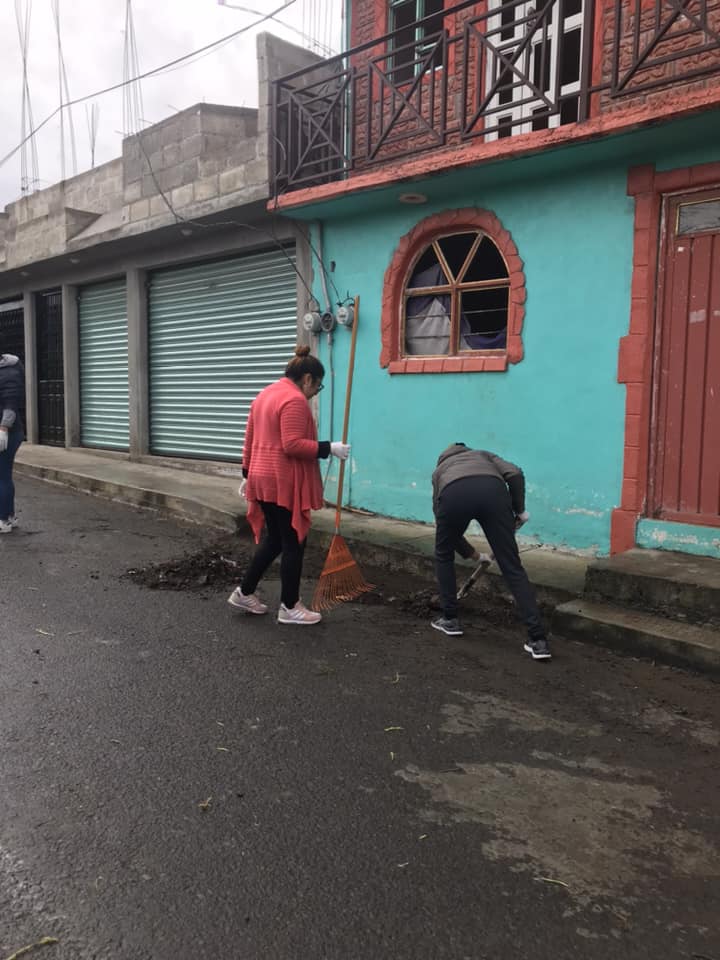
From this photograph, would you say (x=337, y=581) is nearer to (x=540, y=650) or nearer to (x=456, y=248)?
(x=540, y=650)

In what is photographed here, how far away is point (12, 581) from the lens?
18.9ft

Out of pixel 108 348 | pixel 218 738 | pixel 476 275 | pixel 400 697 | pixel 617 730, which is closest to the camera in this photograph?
pixel 218 738

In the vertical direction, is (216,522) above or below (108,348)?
below

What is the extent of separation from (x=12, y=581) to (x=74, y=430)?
9.39 metres

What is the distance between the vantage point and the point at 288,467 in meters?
4.79

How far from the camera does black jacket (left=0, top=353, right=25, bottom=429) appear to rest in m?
7.36

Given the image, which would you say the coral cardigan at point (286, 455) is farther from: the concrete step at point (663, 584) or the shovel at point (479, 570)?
the concrete step at point (663, 584)

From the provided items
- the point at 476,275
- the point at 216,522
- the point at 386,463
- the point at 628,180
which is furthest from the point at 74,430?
the point at 628,180

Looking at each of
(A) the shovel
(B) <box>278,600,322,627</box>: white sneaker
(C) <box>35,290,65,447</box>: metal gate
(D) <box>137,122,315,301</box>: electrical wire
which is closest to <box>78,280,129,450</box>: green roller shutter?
(C) <box>35,290,65,447</box>: metal gate

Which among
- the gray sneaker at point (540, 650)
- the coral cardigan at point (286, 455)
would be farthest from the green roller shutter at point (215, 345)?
the gray sneaker at point (540, 650)

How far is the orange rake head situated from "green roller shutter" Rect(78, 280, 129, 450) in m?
8.61

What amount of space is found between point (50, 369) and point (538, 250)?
464 inches

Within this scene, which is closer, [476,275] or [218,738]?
[218,738]

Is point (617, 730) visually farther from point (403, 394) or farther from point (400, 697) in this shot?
point (403, 394)
